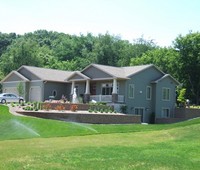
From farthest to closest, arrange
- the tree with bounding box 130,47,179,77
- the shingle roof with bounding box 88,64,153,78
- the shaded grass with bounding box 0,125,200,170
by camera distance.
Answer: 1. the tree with bounding box 130,47,179,77
2. the shingle roof with bounding box 88,64,153,78
3. the shaded grass with bounding box 0,125,200,170

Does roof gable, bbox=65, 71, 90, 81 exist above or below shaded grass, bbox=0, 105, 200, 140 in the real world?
above

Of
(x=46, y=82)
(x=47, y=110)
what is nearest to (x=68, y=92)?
(x=46, y=82)

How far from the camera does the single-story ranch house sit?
48.5m

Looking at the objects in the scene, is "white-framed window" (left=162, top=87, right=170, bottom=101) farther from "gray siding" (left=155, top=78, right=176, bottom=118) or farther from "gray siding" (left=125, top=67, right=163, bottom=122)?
"gray siding" (left=125, top=67, right=163, bottom=122)

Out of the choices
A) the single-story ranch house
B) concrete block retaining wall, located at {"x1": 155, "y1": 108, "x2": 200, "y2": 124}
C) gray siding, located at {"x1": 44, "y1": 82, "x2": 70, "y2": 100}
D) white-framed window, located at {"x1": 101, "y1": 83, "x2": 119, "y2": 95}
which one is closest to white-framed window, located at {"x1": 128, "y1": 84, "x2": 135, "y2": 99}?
the single-story ranch house

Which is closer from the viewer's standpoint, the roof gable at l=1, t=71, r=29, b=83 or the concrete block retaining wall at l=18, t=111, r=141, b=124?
the concrete block retaining wall at l=18, t=111, r=141, b=124

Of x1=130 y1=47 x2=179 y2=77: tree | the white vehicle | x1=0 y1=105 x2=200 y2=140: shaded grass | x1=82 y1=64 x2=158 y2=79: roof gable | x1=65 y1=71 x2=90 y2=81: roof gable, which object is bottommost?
x1=0 y1=105 x2=200 y2=140: shaded grass

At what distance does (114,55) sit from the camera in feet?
285

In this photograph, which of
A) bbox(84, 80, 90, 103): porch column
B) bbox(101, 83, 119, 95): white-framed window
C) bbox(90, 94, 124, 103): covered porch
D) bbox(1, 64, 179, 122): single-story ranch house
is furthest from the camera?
bbox(84, 80, 90, 103): porch column

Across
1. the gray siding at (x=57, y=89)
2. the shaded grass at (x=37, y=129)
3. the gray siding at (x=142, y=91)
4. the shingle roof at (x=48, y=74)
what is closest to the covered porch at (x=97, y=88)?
the gray siding at (x=142, y=91)

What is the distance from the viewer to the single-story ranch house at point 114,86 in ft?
159

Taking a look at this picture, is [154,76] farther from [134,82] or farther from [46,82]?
[46,82]

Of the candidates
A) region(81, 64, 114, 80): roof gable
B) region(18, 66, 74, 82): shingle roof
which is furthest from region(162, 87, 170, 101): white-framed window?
region(18, 66, 74, 82): shingle roof

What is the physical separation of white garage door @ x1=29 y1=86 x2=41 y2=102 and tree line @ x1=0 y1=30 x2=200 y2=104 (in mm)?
21973
